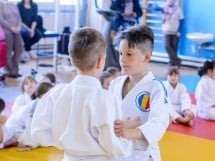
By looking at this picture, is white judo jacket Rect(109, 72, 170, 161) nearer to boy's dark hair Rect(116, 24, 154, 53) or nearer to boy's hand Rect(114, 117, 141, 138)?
boy's hand Rect(114, 117, 141, 138)

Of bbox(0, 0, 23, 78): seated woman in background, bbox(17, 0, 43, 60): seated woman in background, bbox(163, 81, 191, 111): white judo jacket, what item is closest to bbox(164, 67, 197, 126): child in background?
bbox(163, 81, 191, 111): white judo jacket

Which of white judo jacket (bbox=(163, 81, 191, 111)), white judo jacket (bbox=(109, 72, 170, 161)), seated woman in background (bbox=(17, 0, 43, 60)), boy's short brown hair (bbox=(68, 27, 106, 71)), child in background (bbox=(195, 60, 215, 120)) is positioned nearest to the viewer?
boy's short brown hair (bbox=(68, 27, 106, 71))

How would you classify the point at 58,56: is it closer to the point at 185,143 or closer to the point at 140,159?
the point at 185,143

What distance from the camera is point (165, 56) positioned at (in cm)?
1099

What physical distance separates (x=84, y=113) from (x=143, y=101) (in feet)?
1.85

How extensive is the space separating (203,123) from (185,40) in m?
5.24

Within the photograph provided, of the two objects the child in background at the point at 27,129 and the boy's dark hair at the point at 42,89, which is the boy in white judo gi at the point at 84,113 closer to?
the child in background at the point at 27,129

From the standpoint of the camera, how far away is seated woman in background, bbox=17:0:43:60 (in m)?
9.08

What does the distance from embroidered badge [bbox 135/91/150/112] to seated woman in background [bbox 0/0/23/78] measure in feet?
20.4

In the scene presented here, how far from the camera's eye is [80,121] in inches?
74.5

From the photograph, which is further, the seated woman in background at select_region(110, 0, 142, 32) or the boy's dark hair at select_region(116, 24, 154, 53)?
the seated woman in background at select_region(110, 0, 142, 32)

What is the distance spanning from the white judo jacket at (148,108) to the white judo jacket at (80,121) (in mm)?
238

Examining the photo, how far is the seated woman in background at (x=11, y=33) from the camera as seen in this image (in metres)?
8.29

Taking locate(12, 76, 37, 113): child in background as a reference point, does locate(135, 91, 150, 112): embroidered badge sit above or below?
above
